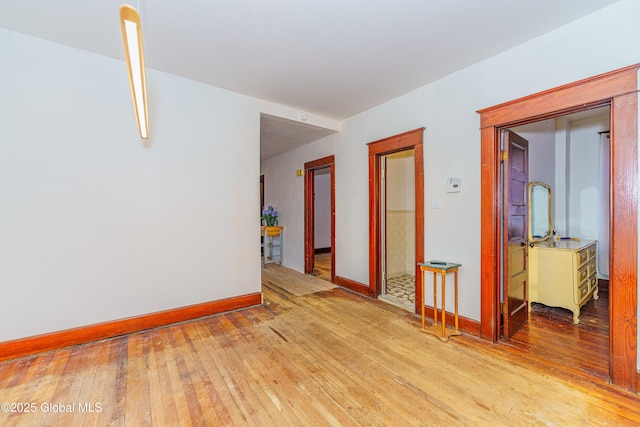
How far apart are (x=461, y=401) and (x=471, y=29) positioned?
9.01 ft

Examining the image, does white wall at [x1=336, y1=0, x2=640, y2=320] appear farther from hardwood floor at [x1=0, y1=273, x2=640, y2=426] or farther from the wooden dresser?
the wooden dresser

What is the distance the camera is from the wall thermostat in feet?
9.34

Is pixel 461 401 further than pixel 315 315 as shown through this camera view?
No

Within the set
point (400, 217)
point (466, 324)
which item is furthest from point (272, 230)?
point (466, 324)

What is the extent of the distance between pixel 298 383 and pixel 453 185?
235 centimetres

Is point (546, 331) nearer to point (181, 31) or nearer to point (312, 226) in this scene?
point (312, 226)

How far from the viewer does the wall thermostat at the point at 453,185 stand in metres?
2.85

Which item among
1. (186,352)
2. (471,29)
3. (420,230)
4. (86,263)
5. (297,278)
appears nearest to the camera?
(471,29)

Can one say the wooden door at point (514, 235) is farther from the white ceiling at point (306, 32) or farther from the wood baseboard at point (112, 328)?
the wood baseboard at point (112, 328)

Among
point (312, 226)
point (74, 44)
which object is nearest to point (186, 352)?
point (74, 44)

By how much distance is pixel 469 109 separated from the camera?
276cm

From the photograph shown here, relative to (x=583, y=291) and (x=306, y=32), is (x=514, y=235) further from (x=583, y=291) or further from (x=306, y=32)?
(x=306, y=32)

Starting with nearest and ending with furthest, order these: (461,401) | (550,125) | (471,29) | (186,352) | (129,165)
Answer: (461,401)
(471,29)
(186,352)
(129,165)
(550,125)

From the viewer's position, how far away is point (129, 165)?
109 inches
